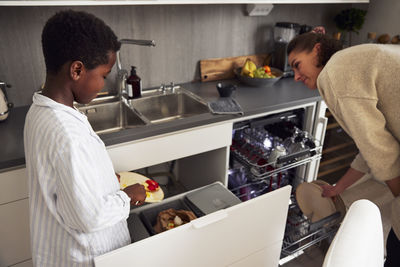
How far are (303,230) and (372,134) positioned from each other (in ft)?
2.60

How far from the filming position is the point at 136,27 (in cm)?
176

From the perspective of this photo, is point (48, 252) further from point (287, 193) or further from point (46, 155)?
point (287, 193)

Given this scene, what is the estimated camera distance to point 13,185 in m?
1.18

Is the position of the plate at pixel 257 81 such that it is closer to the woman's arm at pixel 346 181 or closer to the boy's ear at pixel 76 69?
the woman's arm at pixel 346 181

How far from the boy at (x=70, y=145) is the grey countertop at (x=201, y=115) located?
1.21ft

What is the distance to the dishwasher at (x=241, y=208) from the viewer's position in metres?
0.98

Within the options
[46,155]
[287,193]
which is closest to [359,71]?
[287,193]

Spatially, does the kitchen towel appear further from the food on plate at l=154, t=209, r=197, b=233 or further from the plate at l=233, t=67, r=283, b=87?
the food on plate at l=154, t=209, r=197, b=233

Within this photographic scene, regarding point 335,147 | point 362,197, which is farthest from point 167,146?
point 335,147

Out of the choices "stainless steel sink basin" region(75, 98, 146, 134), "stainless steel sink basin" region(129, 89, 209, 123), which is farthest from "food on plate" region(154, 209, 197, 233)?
"stainless steel sink basin" region(129, 89, 209, 123)

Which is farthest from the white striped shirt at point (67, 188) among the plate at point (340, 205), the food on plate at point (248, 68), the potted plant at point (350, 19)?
the potted plant at point (350, 19)

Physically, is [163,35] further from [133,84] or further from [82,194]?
[82,194]

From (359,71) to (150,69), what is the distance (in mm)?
1175

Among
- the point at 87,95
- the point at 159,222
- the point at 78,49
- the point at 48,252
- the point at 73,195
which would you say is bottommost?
the point at 159,222
